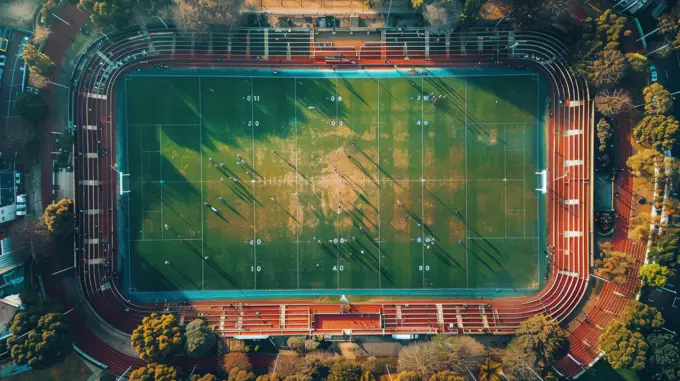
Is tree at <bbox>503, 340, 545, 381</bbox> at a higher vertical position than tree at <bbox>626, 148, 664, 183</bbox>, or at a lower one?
lower

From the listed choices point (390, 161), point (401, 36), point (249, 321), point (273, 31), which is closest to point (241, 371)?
point (249, 321)

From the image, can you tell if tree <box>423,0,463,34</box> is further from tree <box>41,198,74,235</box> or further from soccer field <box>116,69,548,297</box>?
tree <box>41,198,74,235</box>

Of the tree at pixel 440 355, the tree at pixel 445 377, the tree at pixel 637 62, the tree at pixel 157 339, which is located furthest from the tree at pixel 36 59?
the tree at pixel 637 62

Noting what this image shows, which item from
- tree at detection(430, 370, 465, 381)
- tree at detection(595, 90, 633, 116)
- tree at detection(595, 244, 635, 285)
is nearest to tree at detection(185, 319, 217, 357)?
tree at detection(430, 370, 465, 381)

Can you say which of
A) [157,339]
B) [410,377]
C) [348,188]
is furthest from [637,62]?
[157,339]

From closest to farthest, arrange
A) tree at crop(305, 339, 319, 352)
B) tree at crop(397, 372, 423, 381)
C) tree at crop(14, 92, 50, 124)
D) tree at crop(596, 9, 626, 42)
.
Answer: tree at crop(397, 372, 423, 381), tree at crop(14, 92, 50, 124), tree at crop(596, 9, 626, 42), tree at crop(305, 339, 319, 352)

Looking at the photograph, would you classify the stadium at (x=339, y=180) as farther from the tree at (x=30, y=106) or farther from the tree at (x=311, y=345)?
the tree at (x=30, y=106)
